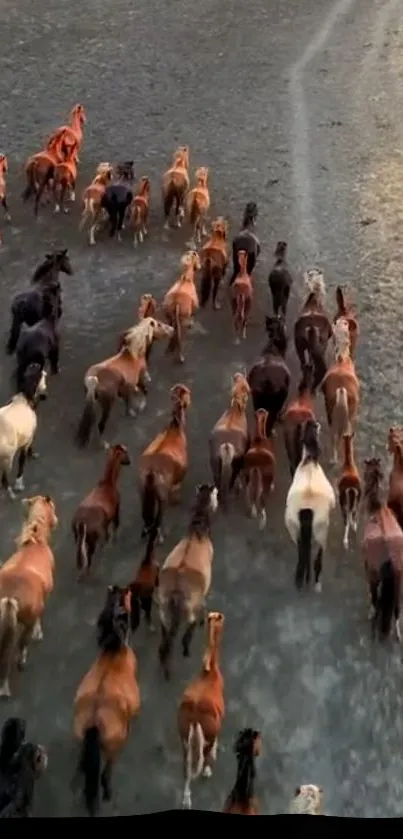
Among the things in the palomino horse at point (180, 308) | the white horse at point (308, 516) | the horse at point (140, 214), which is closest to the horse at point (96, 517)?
the white horse at point (308, 516)

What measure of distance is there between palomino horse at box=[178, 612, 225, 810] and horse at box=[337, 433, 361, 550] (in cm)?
104

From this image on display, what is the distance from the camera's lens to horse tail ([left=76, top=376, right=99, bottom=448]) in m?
4.43

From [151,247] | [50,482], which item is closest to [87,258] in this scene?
[151,247]

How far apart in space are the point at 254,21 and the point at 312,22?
21.3 inches

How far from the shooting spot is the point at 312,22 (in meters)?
9.75

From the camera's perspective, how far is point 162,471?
3.98m

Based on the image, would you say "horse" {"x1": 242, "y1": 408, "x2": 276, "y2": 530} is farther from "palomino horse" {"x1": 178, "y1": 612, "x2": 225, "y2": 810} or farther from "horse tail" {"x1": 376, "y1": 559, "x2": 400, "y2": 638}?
"palomino horse" {"x1": 178, "y1": 612, "x2": 225, "y2": 810}

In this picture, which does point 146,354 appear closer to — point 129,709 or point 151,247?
point 151,247

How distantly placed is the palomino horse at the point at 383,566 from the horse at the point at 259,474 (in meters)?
0.45

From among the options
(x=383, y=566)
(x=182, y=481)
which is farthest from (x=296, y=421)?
(x=383, y=566)

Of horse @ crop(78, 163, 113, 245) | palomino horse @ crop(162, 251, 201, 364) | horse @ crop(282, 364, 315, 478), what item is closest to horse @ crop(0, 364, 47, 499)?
palomino horse @ crop(162, 251, 201, 364)

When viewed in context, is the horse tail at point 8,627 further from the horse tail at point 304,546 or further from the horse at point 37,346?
the horse at point 37,346

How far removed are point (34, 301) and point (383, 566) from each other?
2271mm

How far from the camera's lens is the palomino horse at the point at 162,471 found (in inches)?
154
